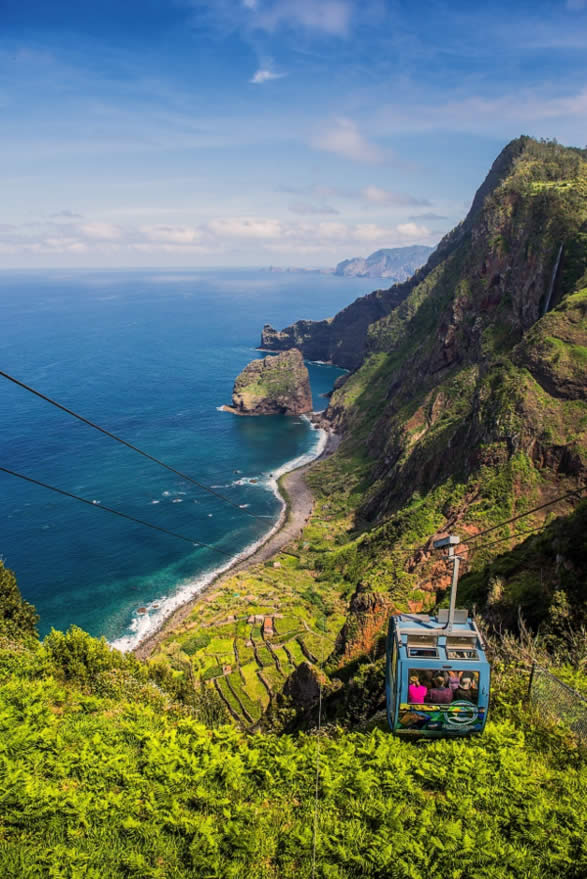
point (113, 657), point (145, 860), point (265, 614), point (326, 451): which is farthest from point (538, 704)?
point (326, 451)

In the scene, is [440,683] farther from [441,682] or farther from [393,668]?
[393,668]

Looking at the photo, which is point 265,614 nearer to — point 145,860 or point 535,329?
point 535,329

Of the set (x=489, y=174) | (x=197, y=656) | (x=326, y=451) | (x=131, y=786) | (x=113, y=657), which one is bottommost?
(x=197, y=656)

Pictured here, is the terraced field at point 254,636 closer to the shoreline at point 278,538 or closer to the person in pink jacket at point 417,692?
the shoreline at point 278,538

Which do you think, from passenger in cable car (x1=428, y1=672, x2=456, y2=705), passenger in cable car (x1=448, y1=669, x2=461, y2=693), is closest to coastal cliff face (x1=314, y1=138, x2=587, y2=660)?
passenger in cable car (x1=448, y1=669, x2=461, y2=693)

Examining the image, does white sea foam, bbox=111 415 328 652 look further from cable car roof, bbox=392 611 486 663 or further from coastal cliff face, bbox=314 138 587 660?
cable car roof, bbox=392 611 486 663

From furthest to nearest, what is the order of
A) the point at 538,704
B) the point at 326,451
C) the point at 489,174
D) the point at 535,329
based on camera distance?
the point at 489,174 < the point at 326,451 < the point at 535,329 < the point at 538,704

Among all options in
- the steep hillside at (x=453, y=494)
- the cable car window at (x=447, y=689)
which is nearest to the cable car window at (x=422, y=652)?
the cable car window at (x=447, y=689)

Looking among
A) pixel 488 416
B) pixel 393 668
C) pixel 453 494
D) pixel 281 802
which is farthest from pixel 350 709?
pixel 488 416
